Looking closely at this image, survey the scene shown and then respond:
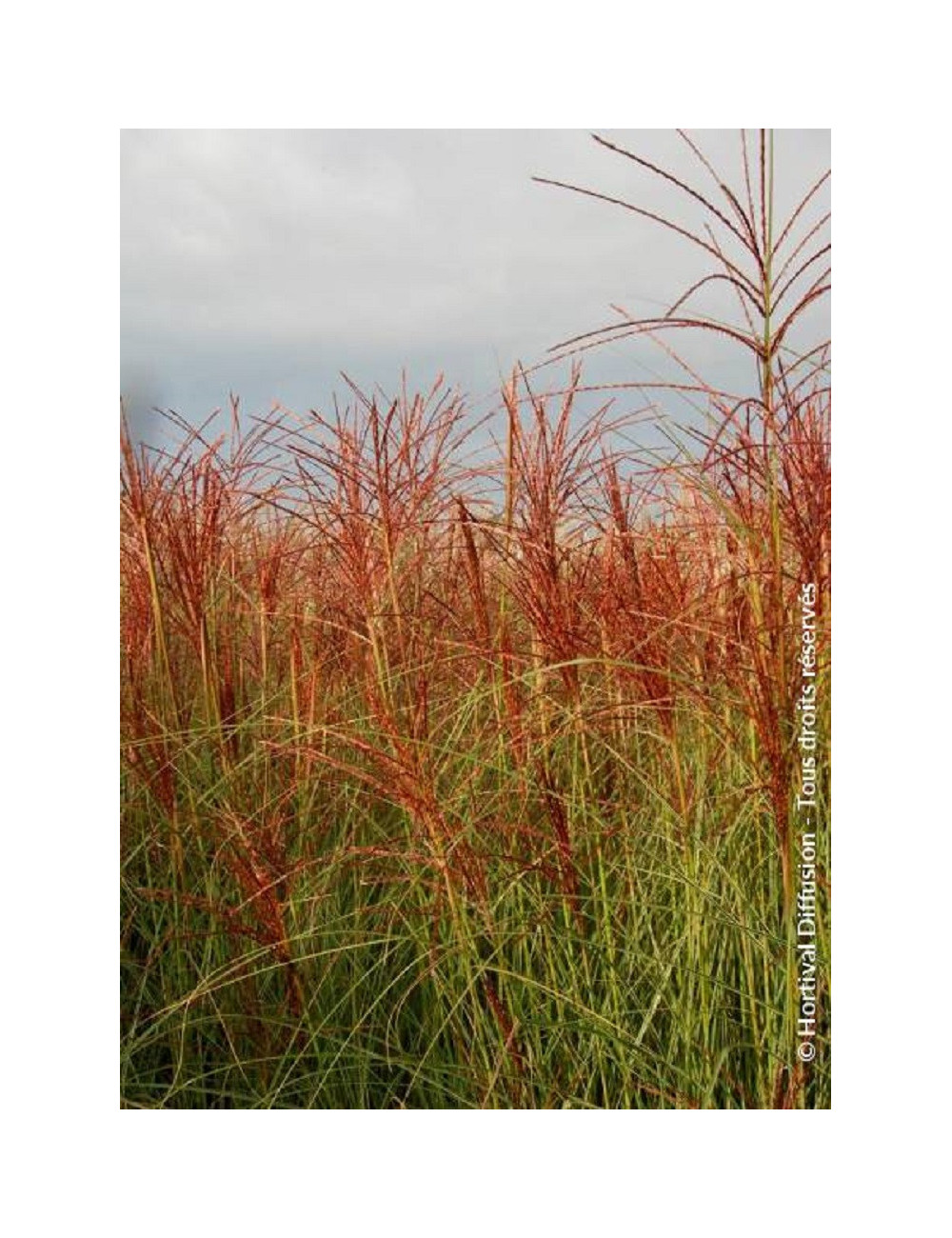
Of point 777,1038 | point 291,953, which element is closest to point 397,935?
point 291,953

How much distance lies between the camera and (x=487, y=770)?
321 cm

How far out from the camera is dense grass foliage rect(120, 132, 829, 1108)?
3.18 metres

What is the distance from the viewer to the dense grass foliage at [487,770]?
3.18 metres

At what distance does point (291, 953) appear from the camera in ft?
10.6

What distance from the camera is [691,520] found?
3236mm
